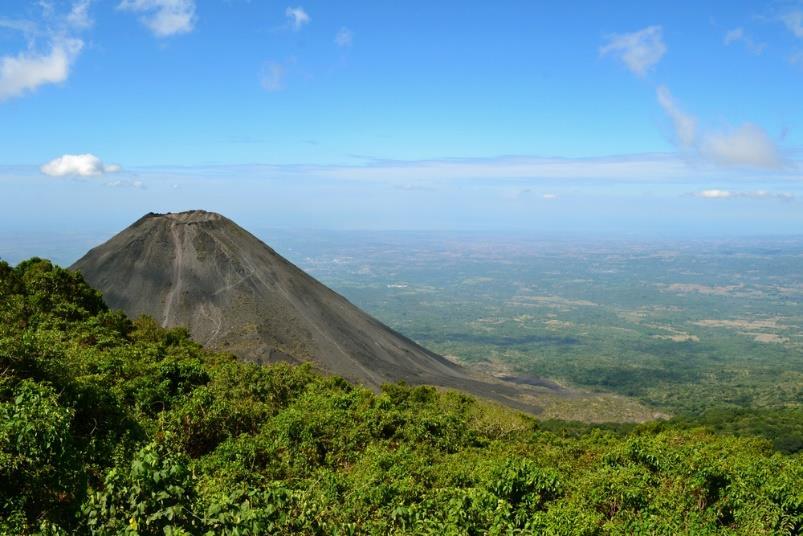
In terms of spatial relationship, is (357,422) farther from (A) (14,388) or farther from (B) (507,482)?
(A) (14,388)

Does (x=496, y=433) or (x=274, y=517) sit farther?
(x=496, y=433)

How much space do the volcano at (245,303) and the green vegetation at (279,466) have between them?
21.6 metres

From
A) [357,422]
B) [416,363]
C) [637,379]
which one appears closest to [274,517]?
[357,422]

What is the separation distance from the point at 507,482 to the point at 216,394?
11617mm

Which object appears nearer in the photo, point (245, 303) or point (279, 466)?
point (279, 466)

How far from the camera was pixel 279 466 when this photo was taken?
15.5 metres

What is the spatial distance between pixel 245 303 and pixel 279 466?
4019cm

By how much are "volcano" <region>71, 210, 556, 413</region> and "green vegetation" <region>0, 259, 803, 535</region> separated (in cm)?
2158

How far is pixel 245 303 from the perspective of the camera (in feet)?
177

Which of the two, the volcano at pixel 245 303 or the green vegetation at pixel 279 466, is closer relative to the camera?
the green vegetation at pixel 279 466

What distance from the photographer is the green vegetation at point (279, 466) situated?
26.7ft

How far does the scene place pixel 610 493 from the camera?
1433cm

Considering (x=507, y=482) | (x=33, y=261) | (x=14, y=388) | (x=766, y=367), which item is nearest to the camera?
(x=14, y=388)

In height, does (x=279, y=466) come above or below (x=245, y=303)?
below
